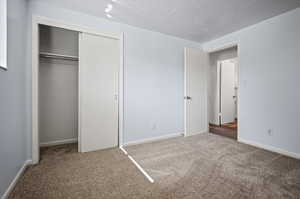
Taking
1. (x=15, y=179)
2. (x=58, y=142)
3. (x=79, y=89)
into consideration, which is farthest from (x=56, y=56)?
(x=15, y=179)

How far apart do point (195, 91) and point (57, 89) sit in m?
3.20

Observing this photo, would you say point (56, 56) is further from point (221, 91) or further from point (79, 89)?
point (221, 91)

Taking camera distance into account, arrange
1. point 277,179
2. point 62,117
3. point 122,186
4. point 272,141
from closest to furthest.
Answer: point 122,186
point 277,179
point 272,141
point 62,117

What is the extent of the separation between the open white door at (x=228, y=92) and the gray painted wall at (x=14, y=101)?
4.99 m

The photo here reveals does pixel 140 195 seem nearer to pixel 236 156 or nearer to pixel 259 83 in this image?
pixel 236 156

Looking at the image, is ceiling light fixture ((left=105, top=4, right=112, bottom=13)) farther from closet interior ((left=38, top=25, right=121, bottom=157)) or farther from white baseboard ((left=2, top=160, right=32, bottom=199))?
white baseboard ((left=2, top=160, right=32, bottom=199))

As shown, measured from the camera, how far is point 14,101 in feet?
5.03

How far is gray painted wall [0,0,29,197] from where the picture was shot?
1280mm

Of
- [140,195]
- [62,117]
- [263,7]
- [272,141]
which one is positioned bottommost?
[140,195]

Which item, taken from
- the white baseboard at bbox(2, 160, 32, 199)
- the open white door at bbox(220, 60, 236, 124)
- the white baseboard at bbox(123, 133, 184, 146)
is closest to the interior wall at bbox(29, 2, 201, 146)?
the white baseboard at bbox(123, 133, 184, 146)

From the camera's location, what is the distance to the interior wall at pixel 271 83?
2160 millimetres

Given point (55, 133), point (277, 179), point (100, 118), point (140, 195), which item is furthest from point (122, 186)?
point (55, 133)

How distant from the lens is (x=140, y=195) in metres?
1.33

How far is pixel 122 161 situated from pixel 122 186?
0.58m
